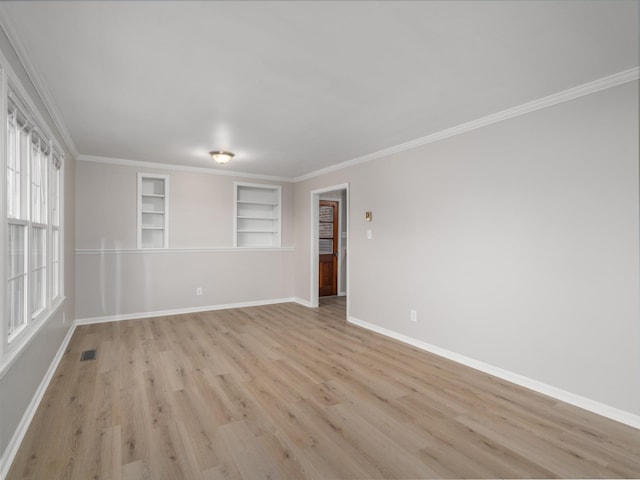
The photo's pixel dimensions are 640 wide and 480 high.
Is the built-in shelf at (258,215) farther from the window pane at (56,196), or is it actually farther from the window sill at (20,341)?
the window sill at (20,341)

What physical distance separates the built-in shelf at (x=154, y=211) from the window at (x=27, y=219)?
2.00 meters

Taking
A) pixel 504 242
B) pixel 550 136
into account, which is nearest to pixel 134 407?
pixel 504 242

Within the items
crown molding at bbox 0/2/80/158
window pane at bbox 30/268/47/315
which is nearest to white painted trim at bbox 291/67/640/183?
crown molding at bbox 0/2/80/158

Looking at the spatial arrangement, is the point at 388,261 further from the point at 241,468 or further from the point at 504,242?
the point at 241,468

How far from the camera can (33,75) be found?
93.0 inches

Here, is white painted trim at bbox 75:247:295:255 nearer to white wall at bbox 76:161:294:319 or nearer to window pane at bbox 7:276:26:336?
white wall at bbox 76:161:294:319

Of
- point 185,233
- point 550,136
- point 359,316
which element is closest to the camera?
point 550,136

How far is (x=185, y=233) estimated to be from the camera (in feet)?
18.2

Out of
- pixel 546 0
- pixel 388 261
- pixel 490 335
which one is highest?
pixel 546 0

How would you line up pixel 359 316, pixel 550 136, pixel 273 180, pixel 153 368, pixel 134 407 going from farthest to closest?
pixel 273 180 < pixel 359 316 < pixel 153 368 < pixel 550 136 < pixel 134 407

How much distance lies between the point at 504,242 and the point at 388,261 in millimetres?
1530

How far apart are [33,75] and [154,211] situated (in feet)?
10.5

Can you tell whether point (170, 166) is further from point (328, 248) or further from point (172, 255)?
point (328, 248)

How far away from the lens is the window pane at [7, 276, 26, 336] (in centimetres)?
217
